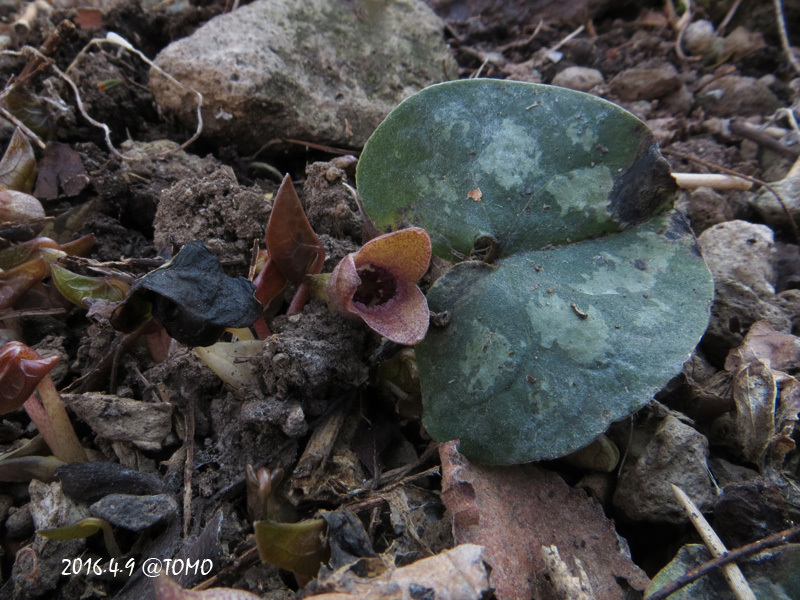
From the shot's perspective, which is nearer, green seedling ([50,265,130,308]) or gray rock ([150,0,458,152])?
green seedling ([50,265,130,308])

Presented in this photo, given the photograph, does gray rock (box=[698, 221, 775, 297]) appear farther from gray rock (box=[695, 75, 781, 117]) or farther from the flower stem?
the flower stem

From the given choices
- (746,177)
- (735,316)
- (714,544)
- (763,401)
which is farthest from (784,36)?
(714,544)

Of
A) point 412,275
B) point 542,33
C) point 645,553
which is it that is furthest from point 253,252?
point 542,33

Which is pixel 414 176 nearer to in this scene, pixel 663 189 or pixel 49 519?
pixel 663 189

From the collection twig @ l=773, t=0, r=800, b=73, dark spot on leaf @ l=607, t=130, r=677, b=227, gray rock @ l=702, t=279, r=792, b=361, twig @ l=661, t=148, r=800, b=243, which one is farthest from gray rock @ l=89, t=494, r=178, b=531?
twig @ l=773, t=0, r=800, b=73

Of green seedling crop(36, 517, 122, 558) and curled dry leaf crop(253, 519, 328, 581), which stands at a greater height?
curled dry leaf crop(253, 519, 328, 581)
